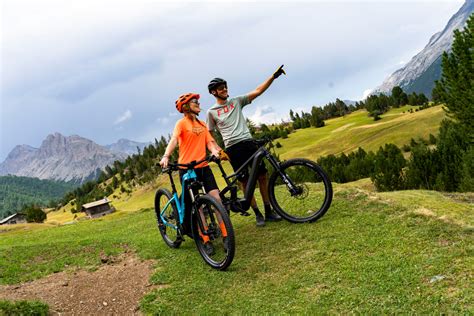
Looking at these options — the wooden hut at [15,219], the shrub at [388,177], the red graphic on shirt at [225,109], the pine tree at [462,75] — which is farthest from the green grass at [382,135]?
the red graphic on shirt at [225,109]

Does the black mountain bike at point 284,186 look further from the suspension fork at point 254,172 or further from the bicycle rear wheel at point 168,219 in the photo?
the bicycle rear wheel at point 168,219

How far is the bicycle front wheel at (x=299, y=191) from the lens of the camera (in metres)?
8.74

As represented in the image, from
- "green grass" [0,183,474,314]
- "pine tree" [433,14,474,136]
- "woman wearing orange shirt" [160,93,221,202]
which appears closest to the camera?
"green grass" [0,183,474,314]

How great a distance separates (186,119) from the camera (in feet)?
29.2

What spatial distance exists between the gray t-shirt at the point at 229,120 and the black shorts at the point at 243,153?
0.39 ft

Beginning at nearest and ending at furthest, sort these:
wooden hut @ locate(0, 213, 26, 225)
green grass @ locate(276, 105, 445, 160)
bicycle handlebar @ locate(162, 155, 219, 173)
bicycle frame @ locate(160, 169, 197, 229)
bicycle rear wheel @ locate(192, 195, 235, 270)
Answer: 1. bicycle rear wheel @ locate(192, 195, 235, 270)
2. bicycle handlebar @ locate(162, 155, 219, 173)
3. bicycle frame @ locate(160, 169, 197, 229)
4. green grass @ locate(276, 105, 445, 160)
5. wooden hut @ locate(0, 213, 26, 225)

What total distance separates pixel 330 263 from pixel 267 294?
1.25 metres

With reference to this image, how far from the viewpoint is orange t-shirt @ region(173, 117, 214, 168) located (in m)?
8.80

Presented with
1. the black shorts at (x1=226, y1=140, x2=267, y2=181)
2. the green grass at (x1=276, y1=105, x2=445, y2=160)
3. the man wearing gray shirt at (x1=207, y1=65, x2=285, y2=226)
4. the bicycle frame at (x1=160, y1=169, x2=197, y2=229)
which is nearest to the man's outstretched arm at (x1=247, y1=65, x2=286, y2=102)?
the man wearing gray shirt at (x1=207, y1=65, x2=285, y2=226)

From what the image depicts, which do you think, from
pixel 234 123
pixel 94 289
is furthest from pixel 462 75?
pixel 94 289

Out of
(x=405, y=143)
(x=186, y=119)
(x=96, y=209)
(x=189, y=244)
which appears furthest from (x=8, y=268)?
(x=96, y=209)

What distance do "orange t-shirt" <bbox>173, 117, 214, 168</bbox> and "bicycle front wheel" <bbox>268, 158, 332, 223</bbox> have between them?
1804 mm

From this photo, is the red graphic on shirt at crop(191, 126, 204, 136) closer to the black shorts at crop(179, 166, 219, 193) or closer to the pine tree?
the black shorts at crop(179, 166, 219, 193)

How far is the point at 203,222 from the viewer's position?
27.1ft
